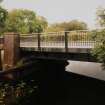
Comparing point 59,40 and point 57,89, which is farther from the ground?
point 59,40

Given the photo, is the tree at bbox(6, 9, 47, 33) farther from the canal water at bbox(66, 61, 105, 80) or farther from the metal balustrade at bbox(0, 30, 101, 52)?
the metal balustrade at bbox(0, 30, 101, 52)

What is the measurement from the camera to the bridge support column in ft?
102

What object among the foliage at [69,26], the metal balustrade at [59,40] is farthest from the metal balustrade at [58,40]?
the foliage at [69,26]

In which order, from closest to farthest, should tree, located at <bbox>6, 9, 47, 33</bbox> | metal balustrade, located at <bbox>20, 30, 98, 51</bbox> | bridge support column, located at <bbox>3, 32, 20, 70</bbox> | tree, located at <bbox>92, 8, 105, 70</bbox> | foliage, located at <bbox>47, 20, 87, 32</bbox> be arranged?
A: 1. tree, located at <bbox>92, 8, 105, 70</bbox>
2. metal balustrade, located at <bbox>20, 30, 98, 51</bbox>
3. bridge support column, located at <bbox>3, 32, 20, 70</bbox>
4. tree, located at <bbox>6, 9, 47, 33</bbox>
5. foliage, located at <bbox>47, 20, 87, 32</bbox>

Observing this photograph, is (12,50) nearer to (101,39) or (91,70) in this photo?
(101,39)

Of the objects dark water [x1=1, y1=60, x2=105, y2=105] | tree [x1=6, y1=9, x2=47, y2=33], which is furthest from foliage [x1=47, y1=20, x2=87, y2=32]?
dark water [x1=1, y1=60, x2=105, y2=105]

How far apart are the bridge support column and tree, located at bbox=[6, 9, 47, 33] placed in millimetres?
50824

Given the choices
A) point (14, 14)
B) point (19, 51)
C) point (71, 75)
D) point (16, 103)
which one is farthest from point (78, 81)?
point (14, 14)

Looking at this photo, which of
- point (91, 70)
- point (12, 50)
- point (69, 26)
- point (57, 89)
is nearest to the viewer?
point (12, 50)

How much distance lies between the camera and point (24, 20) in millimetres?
88312

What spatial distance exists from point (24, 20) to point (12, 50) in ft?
190

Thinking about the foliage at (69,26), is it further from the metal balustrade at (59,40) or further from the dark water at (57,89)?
the metal balustrade at (59,40)

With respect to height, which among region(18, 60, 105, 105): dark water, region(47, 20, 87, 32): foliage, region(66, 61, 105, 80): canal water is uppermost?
region(47, 20, 87, 32): foliage

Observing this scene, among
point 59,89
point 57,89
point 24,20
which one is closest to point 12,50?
point 57,89
